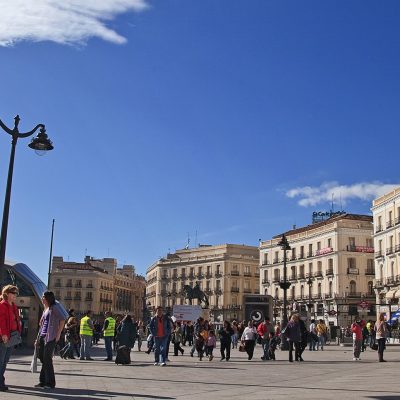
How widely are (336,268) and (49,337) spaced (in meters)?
63.6

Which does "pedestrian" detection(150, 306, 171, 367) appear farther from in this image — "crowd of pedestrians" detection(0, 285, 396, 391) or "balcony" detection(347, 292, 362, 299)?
"balcony" detection(347, 292, 362, 299)

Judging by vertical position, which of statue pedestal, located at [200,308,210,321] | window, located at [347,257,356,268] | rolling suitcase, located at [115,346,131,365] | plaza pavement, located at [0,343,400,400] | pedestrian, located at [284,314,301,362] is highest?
window, located at [347,257,356,268]

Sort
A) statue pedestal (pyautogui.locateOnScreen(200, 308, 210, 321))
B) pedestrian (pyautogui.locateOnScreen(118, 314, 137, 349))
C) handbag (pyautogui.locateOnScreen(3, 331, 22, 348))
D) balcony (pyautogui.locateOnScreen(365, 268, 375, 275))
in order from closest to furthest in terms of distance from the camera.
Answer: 1. handbag (pyautogui.locateOnScreen(3, 331, 22, 348))
2. pedestrian (pyautogui.locateOnScreen(118, 314, 137, 349))
3. statue pedestal (pyautogui.locateOnScreen(200, 308, 210, 321))
4. balcony (pyautogui.locateOnScreen(365, 268, 375, 275))

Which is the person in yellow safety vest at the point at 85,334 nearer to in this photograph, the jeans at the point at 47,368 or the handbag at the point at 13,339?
the jeans at the point at 47,368

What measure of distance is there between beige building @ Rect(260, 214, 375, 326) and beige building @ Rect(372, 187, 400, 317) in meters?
5.50

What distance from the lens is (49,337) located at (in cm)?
978

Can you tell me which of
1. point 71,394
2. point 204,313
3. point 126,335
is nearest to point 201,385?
point 71,394

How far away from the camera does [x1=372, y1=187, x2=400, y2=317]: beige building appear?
59656 millimetres

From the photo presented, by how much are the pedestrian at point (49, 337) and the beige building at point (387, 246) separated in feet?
170

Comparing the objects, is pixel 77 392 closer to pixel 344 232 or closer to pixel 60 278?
pixel 344 232

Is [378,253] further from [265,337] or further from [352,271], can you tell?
[265,337]

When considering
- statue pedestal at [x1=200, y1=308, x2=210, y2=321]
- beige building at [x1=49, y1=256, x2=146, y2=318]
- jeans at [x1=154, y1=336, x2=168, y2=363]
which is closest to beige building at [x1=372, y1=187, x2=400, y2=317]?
statue pedestal at [x1=200, y1=308, x2=210, y2=321]

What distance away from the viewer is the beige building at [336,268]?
69938mm

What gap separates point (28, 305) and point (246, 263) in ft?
238
